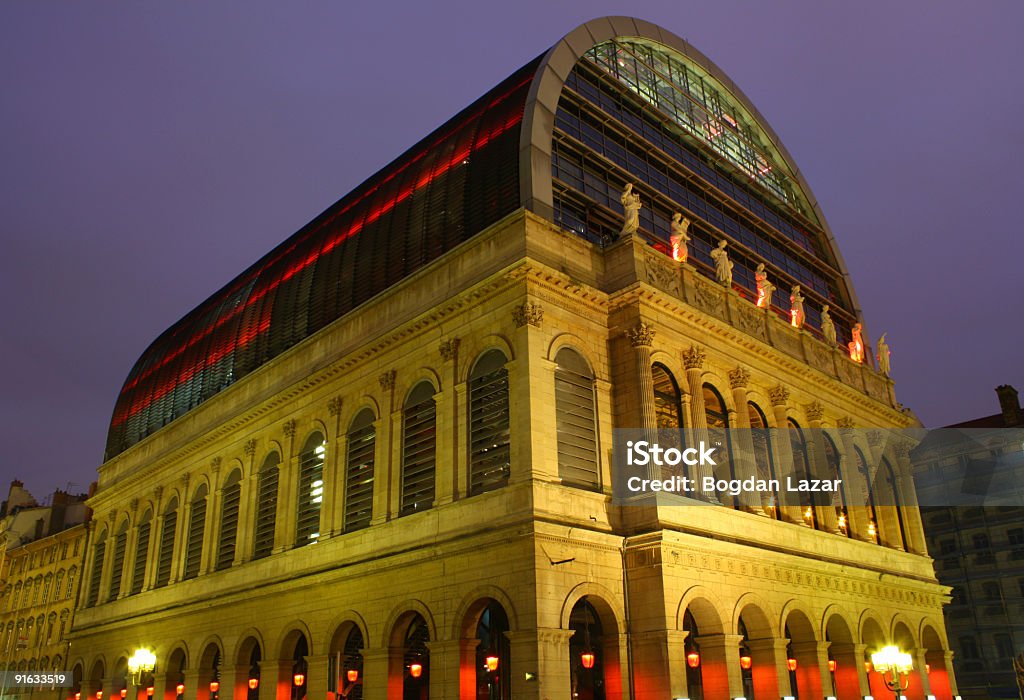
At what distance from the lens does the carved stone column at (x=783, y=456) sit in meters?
35.9

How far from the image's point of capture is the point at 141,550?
2069 inches

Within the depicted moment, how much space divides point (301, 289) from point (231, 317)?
8.27 meters

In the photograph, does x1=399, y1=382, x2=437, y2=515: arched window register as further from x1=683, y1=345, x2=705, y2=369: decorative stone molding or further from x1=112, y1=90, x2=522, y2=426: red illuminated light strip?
x1=112, y1=90, x2=522, y2=426: red illuminated light strip

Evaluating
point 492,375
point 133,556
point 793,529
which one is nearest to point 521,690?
point 492,375

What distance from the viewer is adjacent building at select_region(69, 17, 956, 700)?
94.7 feet

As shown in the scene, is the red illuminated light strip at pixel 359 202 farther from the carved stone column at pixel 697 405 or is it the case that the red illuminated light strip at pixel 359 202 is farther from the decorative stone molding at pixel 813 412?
the decorative stone molding at pixel 813 412

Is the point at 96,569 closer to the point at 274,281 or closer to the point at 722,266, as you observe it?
the point at 274,281

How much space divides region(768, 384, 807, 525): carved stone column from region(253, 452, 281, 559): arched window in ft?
75.1

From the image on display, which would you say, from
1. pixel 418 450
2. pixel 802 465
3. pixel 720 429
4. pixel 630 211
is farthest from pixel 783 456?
pixel 418 450

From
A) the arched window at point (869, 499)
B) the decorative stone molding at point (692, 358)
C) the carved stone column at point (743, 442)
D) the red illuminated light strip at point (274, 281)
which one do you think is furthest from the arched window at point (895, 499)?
the red illuminated light strip at point (274, 281)

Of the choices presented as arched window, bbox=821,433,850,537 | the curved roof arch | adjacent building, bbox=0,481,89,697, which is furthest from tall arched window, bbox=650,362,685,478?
adjacent building, bbox=0,481,89,697

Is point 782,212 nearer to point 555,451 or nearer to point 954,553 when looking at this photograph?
point 555,451

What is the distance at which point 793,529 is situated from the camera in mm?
35438

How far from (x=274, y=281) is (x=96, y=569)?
25839mm
